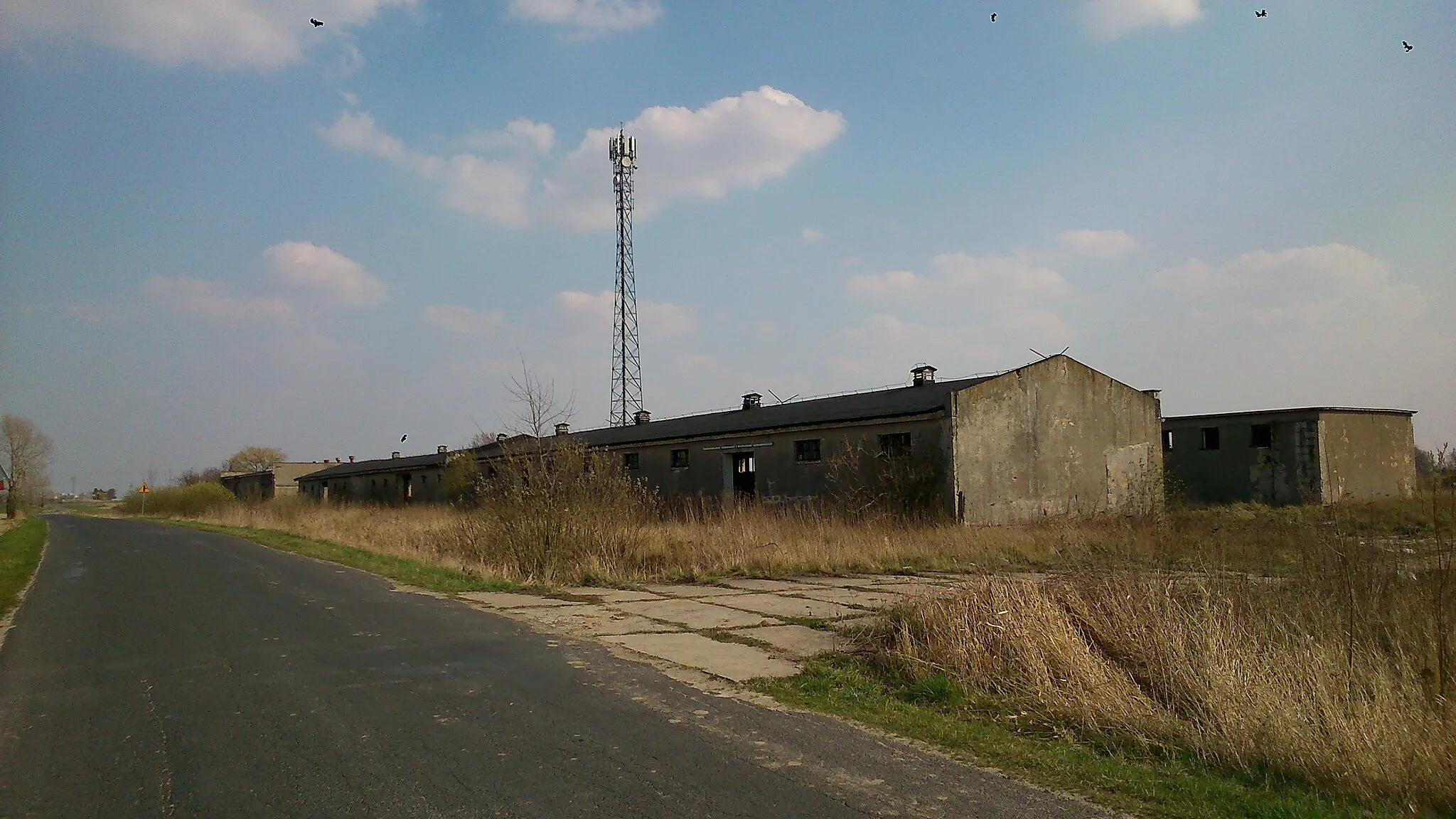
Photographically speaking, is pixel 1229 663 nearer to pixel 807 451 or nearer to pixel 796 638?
pixel 796 638

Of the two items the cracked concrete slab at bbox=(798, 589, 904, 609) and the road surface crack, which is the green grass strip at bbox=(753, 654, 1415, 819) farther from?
the cracked concrete slab at bbox=(798, 589, 904, 609)

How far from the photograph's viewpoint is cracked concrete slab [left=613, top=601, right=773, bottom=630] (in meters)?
10.5

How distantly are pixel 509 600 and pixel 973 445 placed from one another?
14.3 metres

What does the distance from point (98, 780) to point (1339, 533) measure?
8.96 m

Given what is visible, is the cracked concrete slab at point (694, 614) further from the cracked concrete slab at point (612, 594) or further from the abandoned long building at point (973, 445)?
the abandoned long building at point (973, 445)

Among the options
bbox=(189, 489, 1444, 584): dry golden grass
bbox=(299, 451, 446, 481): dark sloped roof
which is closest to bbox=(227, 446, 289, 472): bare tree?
bbox=(299, 451, 446, 481): dark sloped roof

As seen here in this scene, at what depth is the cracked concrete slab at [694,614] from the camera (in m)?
10.5

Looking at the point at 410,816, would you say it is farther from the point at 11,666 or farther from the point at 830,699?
the point at 11,666

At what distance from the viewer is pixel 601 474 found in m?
16.6

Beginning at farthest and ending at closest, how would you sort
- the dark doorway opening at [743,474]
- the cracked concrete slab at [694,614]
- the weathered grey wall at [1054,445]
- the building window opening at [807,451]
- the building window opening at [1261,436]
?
the building window opening at [1261,436]
the dark doorway opening at [743,474]
the building window opening at [807,451]
the weathered grey wall at [1054,445]
the cracked concrete slab at [694,614]

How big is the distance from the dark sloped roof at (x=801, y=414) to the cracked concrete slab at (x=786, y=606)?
11891 millimetres

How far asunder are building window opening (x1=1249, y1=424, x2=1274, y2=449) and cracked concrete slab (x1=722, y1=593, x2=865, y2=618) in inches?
1026

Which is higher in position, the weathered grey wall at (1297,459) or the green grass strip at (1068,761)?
the weathered grey wall at (1297,459)

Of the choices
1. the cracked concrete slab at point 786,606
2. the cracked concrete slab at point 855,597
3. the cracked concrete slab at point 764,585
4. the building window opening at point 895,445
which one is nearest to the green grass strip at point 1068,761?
the cracked concrete slab at point 786,606
